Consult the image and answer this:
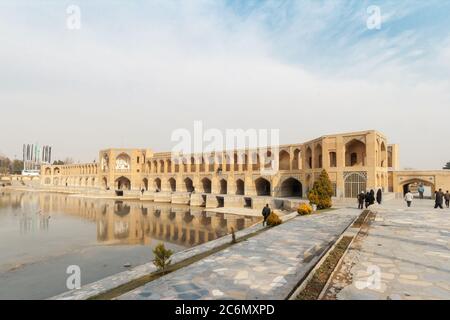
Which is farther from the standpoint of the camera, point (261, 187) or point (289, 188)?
point (261, 187)

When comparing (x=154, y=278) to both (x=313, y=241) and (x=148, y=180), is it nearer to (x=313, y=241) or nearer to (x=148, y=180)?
(x=313, y=241)

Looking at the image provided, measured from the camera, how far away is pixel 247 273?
5883mm

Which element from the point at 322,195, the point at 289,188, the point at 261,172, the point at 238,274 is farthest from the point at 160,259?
the point at 289,188

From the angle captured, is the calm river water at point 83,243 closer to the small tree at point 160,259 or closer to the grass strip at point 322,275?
the small tree at point 160,259

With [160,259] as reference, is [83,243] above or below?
below

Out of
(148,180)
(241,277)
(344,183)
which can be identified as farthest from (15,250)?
(148,180)

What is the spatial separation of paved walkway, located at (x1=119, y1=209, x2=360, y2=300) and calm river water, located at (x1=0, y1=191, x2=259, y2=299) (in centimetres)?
390

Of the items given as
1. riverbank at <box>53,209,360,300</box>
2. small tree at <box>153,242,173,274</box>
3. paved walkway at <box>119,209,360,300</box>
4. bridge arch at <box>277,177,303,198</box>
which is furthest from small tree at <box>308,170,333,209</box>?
small tree at <box>153,242,173,274</box>

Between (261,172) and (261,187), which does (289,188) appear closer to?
(261,172)

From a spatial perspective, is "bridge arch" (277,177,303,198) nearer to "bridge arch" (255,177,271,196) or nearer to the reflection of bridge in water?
"bridge arch" (255,177,271,196)

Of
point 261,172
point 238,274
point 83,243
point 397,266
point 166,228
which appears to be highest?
point 261,172

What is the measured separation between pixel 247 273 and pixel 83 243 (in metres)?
11.0
